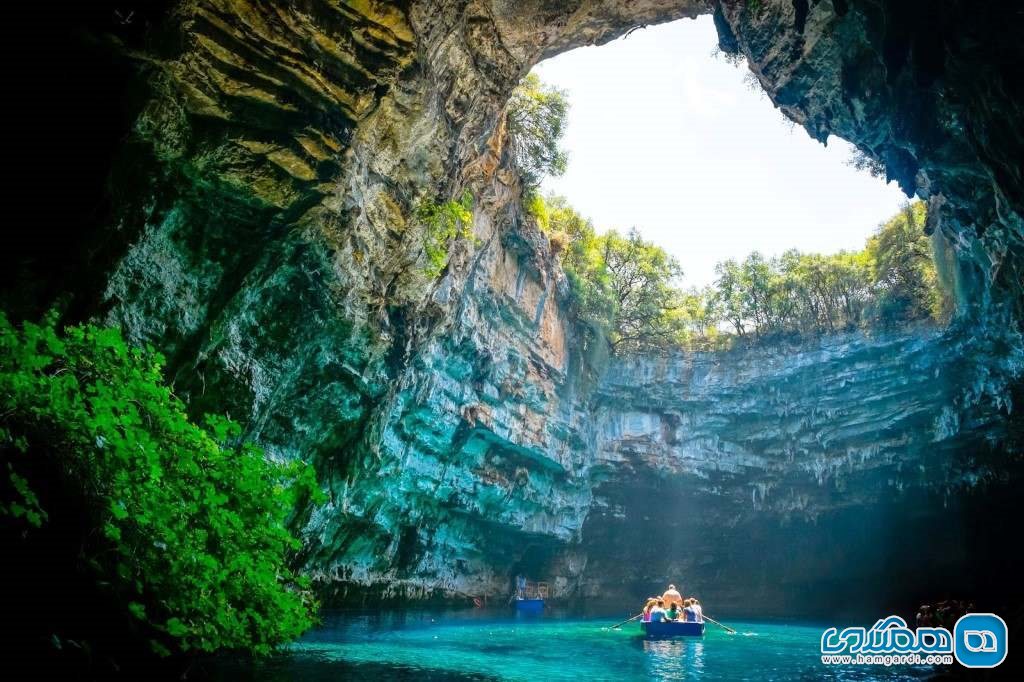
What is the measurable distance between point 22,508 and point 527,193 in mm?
19741

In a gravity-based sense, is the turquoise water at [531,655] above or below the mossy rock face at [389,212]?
below

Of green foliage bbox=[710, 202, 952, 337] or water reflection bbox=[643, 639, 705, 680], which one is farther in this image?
green foliage bbox=[710, 202, 952, 337]

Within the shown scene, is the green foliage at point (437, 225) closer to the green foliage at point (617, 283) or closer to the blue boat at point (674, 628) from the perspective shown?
the green foliage at point (617, 283)

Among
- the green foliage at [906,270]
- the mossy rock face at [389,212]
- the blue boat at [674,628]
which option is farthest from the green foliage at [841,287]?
the blue boat at [674,628]

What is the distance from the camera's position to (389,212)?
12.6 metres

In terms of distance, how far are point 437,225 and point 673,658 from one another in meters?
11.8

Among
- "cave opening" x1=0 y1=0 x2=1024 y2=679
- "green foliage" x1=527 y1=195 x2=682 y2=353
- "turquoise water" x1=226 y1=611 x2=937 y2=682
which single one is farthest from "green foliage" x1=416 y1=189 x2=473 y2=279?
"green foliage" x1=527 y1=195 x2=682 y2=353

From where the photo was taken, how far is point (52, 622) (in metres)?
5.04

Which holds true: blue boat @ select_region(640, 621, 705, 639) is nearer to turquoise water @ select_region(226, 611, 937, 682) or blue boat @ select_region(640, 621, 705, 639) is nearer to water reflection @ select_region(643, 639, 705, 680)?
water reflection @ select_region(643, 639, 705, 680)

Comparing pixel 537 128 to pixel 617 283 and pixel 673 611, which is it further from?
pixel 673 611

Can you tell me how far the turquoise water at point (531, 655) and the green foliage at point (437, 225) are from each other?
27.3 feet

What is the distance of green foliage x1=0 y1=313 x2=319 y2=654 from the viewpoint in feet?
17.6

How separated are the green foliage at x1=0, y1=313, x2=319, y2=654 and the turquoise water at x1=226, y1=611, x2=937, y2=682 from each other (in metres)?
2.92

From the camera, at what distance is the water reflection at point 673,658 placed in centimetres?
1159
